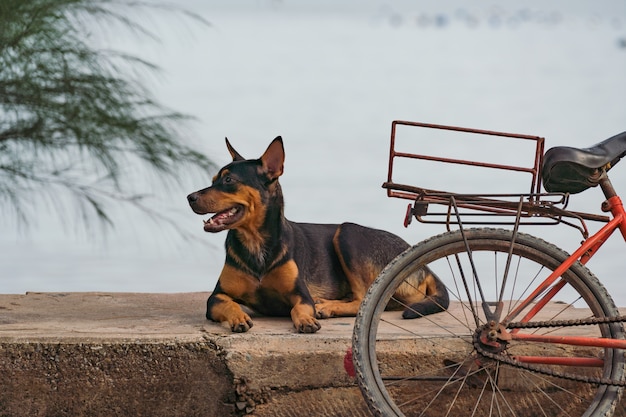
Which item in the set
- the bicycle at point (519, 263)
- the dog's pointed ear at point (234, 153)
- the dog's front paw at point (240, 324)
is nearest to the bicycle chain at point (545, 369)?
the bicycle at point (519, 263)

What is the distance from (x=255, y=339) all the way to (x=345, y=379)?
36cm

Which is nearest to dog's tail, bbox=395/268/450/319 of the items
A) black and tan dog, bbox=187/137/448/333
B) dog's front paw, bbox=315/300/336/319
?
black and tan dog, bbox=187/137/448/333

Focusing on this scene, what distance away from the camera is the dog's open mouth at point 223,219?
11.8ft

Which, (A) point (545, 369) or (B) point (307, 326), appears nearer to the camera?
(A) point (545, 369)

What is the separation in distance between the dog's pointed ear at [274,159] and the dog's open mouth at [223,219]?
189 mm

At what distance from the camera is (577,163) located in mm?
2744

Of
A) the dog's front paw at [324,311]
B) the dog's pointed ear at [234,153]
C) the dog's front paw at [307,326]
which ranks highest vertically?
the dog's pointed ear at [234,153]

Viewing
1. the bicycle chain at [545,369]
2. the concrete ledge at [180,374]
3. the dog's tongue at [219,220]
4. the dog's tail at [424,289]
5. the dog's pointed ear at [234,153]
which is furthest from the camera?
→ the dog's tail at [424,289]

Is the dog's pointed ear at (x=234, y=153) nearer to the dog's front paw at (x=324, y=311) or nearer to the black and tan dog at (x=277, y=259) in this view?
the black and tan dog at (x=277, y=259)

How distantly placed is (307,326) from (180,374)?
0.51 m

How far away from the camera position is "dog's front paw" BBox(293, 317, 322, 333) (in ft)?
11.3

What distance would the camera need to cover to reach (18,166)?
215 inches

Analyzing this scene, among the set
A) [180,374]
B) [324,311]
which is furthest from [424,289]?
[180,374]

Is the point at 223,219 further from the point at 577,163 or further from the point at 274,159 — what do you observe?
the point at 577,163
